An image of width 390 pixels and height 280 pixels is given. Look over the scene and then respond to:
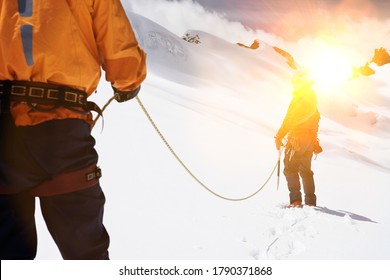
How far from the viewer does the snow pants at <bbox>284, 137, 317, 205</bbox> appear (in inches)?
197

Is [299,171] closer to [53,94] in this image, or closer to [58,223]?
[58,223]

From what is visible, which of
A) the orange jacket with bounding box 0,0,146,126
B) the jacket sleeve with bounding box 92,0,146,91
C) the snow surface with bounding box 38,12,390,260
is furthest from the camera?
the snow surface with bounding box 38,12,390,260

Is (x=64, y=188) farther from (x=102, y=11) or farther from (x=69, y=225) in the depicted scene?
(x=102, y=11)

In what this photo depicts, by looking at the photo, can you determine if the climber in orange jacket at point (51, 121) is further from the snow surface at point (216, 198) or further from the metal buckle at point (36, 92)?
the snow surface at point (216, 198)

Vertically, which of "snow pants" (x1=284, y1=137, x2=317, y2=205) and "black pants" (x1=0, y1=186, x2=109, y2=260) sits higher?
"black pants" (x1=0, y1=186, x2=109, y2=260)

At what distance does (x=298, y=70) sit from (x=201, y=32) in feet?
180

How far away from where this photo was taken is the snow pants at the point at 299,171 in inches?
197

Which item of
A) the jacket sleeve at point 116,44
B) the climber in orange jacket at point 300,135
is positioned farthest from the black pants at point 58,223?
the climber in orange jacket at point 300,135

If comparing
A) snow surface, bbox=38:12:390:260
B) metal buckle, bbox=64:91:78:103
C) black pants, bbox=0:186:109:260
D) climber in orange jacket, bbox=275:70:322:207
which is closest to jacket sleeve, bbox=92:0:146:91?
metal buckle, bbox=64:91:78:103

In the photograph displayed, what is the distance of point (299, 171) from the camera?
5109 mm

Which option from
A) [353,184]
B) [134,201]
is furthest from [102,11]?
[353,184]

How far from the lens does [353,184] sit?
815cm

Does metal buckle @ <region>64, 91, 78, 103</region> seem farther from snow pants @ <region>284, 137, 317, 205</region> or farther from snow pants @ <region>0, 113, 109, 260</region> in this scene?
snow pants @ <region>284, 137, 317, 205</region>

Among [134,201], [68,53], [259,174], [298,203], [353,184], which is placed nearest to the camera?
[68,53]
